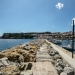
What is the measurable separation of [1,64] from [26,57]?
A: 2618mm

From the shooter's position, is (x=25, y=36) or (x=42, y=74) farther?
(x=25, y=36)

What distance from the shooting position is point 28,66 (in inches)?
215

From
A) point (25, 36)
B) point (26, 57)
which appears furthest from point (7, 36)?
point (26, 57)

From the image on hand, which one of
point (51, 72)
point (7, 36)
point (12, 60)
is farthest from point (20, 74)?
point (7, 36)

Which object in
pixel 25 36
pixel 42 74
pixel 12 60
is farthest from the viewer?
pixel 25 36

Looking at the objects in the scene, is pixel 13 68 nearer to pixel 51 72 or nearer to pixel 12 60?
pixel 51 72

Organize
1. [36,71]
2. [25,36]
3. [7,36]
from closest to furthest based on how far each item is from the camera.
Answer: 1. [36,71]
2. [25,36]
3. [7,36]

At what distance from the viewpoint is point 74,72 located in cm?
533

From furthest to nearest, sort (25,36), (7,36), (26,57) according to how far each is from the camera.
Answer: (7,36)
(25,36)
(26,57)

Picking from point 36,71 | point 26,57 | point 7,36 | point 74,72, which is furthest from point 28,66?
point 7,36

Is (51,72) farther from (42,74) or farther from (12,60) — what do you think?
(12,60)

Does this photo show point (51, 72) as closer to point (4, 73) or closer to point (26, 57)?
point (4, 73)

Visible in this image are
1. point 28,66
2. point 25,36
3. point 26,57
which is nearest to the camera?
point 28,66

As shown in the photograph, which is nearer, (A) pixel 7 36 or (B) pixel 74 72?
(B) pixel 74 72
